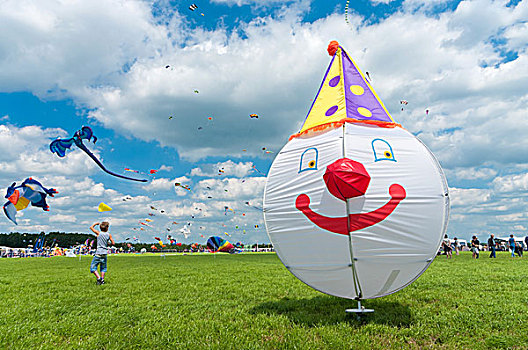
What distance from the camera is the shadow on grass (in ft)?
17.8

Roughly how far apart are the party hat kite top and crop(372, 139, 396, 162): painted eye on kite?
464 millimetres

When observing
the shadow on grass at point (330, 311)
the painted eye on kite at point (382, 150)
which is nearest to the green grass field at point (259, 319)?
the shadow on grass at point (330, 311)

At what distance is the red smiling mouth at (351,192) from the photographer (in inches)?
175

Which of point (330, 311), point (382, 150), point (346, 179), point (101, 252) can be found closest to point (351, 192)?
point (346, 179)

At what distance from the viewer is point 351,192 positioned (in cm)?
451

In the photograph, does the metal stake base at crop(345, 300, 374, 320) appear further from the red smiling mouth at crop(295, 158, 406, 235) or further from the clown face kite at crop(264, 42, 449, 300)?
the red smiling mouth at crop(295, 158, 406, 235)

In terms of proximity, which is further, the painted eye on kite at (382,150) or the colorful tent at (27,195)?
the colorful tent at (27,195)

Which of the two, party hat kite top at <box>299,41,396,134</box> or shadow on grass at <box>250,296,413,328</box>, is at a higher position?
party hat kite top at <box>299,41,396,134</box>

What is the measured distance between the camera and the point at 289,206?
16.6 ft

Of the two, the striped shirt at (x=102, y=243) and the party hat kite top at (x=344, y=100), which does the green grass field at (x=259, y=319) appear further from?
the party hat kite top at (x=344, y=100)

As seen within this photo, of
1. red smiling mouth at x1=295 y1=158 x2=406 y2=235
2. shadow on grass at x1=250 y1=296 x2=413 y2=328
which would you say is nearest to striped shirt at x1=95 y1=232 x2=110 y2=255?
shadow on grass at x1=250 y1=296 x2=413 y2=328

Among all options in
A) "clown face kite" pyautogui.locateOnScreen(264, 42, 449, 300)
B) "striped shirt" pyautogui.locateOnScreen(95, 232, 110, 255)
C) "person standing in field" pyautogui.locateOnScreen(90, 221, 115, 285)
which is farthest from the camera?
"striped shirt" pyautogui.locateOnScreen(95, 232, 110, 255)

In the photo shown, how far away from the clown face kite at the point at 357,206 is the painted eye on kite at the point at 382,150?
0.02 m

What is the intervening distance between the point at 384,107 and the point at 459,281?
633cm
